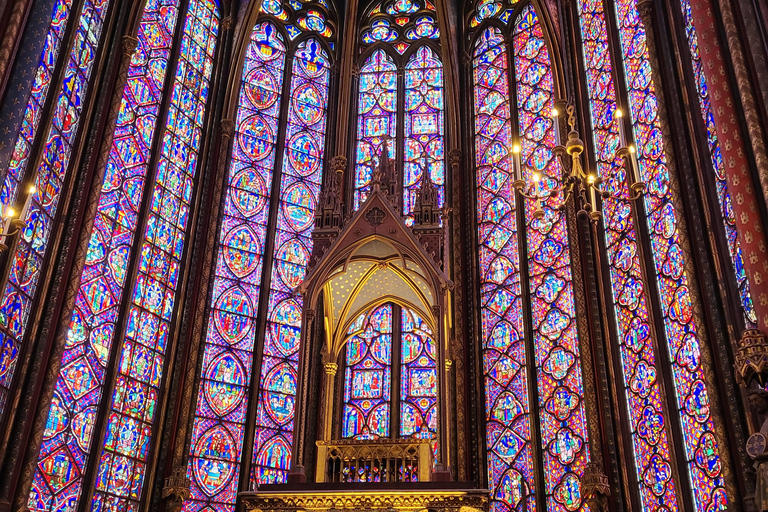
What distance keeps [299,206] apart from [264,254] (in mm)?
1157

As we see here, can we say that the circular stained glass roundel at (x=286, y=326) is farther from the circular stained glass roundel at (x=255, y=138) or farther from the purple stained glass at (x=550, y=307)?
the purple stained glass at (x=550, y=307)

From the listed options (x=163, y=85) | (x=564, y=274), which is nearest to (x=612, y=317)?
(x=564, y=274)

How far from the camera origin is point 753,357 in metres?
7.28

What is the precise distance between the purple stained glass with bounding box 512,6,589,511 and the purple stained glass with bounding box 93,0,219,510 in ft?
17.9

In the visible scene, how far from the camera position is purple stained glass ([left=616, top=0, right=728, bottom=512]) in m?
9.05

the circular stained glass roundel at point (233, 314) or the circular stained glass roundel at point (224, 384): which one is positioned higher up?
the circular stained glass roundel at point (233, 314)

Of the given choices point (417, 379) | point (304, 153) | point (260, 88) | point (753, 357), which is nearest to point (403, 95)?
point (304, 153)

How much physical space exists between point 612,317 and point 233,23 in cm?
864

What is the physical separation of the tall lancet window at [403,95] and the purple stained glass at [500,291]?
79 centimetres

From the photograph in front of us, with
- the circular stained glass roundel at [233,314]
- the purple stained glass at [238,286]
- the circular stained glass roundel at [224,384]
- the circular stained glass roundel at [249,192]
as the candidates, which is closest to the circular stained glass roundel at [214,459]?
the purple stained glass at [238,286]

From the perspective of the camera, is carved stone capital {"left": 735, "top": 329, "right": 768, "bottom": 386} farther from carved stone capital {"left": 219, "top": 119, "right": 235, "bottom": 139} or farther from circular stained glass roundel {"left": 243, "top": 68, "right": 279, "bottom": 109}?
circular stained glass roundel {"left": 243, "top": 68, "right": 279, "bottom": 109}

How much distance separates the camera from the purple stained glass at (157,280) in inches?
439

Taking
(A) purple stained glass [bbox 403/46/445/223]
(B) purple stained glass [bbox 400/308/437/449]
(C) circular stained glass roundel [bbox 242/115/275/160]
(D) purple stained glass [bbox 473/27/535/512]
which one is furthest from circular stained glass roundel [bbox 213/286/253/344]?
(D) purple stained glass [bbox 473/27/535/512]

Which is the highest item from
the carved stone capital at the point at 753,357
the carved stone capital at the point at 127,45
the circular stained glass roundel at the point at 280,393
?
the carved stone capital at the point at 127,45
